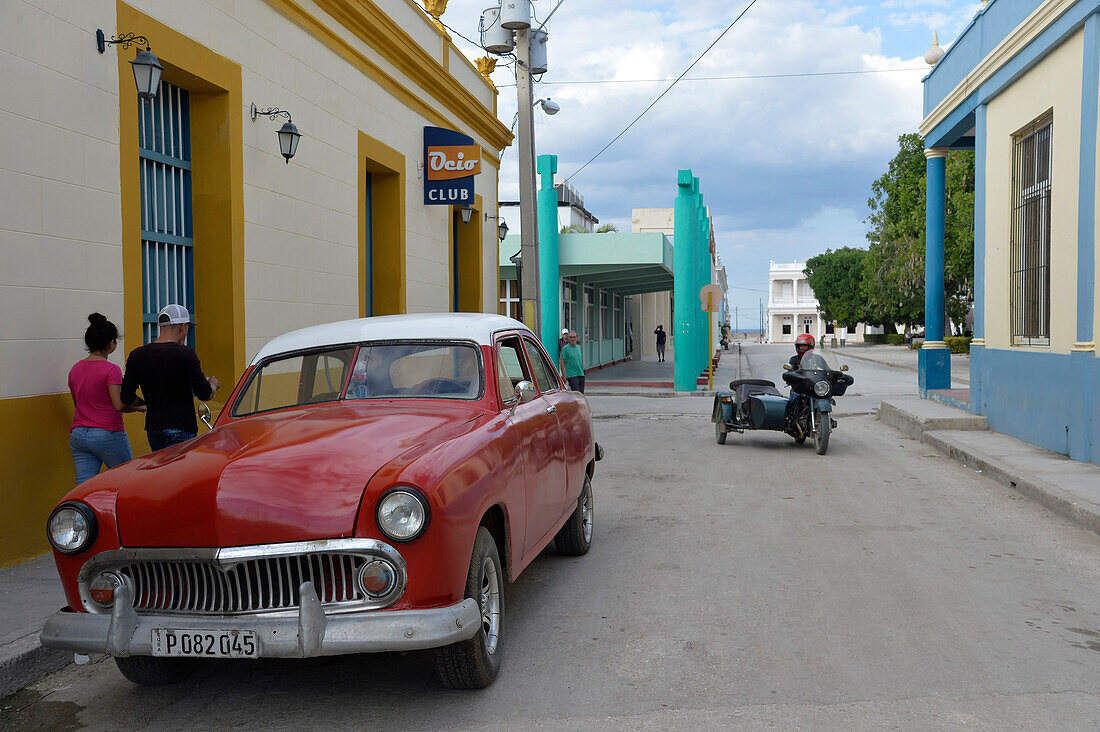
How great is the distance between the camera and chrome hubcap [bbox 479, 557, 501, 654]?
13.8 ft

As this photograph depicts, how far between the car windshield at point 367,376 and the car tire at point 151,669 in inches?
57.1

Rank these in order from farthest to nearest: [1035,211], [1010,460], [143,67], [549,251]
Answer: [549,251]
[1035,211]
[1010,460]
[143,67]

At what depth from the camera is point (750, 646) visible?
15.2 feet

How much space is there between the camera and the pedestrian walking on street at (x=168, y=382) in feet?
20.4

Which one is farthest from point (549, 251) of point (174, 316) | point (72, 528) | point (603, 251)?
point (72, 528)

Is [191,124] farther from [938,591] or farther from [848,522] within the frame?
[938,591]

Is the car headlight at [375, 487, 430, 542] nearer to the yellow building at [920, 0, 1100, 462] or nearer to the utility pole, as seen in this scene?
the yellow building at [920, 0, 1100, 462]

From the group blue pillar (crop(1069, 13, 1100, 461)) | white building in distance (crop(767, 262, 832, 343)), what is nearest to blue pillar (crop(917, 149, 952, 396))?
blue pillar (crop(1069, 13, 1100, 461))

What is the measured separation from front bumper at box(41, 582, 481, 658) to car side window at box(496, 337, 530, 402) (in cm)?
173

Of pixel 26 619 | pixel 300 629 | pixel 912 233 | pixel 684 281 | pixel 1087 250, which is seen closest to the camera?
pixel 300 629

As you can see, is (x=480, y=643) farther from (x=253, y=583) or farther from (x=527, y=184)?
(x=527, y=184)

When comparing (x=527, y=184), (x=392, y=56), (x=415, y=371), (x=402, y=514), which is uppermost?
(x=392, y=56)

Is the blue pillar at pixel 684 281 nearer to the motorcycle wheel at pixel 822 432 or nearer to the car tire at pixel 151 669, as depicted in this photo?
the motorcycle wheel at pixel 822 432

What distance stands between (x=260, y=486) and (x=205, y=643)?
61cm
